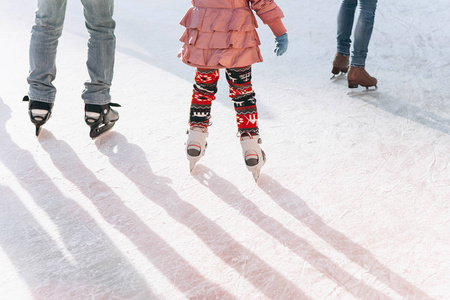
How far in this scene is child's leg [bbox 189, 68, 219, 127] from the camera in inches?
73.3

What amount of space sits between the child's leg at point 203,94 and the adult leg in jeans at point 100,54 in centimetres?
46

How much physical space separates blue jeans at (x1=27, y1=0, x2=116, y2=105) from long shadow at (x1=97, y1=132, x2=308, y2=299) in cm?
24

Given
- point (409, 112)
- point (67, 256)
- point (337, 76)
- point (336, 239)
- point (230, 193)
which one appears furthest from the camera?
point (337, 76)

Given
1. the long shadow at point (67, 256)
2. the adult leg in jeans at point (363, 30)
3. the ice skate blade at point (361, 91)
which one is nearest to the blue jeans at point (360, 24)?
the adult leg in jeans at point (363, 30)

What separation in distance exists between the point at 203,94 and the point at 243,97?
142 millimetres

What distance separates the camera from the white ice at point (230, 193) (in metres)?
1.40

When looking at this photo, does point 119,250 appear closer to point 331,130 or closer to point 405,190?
point 405,190

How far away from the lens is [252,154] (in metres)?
1.89

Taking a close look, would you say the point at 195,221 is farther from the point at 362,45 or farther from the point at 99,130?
the point at 362,45

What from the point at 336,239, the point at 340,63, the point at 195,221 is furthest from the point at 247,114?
the point at 340,63

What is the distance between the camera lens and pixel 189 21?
1771 millimetres

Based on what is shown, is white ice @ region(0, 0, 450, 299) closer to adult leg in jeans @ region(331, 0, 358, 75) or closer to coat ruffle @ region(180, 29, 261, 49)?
adult leg in jeans @ region(331, 0, 358, 75)

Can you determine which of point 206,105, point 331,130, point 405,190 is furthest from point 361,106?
point 206,105

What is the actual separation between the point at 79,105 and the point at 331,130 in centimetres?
117
